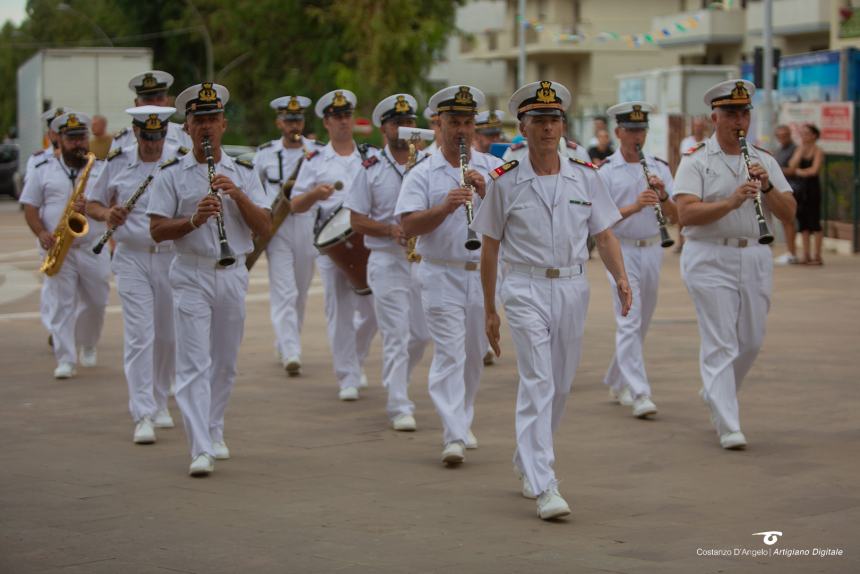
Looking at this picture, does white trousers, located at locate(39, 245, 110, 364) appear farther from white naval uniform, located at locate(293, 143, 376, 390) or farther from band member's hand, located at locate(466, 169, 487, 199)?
band member's hand, located at locate(466, 169, 487, 199)

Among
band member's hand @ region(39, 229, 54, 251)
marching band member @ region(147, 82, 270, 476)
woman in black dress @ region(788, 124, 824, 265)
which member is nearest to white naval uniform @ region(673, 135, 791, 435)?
Result: marching band member @ region(147, 82, 270, 476)

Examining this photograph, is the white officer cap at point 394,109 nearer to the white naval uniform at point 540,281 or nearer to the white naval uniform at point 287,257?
the white naval uniform at point 287,257

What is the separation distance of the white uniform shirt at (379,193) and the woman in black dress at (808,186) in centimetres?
1209

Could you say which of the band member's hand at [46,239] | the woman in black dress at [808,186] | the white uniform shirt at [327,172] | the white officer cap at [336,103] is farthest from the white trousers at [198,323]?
the woman in black dress at [808,186]

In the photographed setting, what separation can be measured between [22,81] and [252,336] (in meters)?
33.8

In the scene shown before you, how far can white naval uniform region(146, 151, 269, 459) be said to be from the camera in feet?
28.7

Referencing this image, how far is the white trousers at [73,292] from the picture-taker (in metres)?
12.8

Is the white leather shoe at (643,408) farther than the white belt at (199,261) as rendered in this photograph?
Yes

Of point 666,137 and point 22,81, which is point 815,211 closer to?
point 666,137

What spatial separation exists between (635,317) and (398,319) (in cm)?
180

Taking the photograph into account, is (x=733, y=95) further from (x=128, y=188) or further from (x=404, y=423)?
(x=128, y=188)

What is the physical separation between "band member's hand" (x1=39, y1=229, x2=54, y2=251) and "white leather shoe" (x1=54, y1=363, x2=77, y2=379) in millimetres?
1072

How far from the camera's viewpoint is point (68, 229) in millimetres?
12078

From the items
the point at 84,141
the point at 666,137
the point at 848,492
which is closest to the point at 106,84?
the point at 666,137
